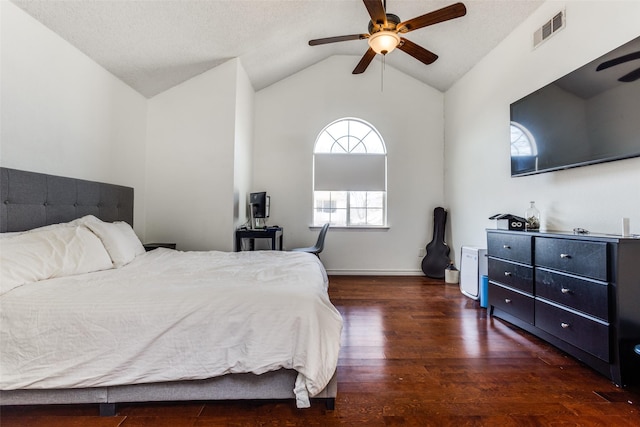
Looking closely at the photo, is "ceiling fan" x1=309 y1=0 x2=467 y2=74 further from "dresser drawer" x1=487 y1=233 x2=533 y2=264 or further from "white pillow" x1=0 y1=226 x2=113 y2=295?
"white pillow" x1=0 y1=226 x2=113 y2=295

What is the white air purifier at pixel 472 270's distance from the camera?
11.4ft

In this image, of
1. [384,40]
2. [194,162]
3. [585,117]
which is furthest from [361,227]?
[585,117]

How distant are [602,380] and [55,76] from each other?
14.2 ft

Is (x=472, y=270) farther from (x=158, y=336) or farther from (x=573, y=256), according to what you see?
(x=158, y=336)

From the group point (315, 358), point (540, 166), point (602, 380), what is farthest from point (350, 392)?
point (540, 166)

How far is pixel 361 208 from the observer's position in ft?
16.6

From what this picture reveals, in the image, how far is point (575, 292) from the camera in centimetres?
200

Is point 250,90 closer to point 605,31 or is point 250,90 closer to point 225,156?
point 225,156

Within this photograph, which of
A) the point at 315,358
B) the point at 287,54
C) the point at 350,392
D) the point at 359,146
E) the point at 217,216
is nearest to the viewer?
the point at 315,358

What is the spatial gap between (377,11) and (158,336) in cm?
265

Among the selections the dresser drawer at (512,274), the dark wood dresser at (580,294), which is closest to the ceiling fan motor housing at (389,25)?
the dark wood dresser at (580,294)

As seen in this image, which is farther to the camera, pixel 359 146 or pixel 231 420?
pixel 359 146

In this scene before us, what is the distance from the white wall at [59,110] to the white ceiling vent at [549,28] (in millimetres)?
4226

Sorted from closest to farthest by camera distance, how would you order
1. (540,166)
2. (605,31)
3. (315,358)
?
(315,358) → (605,31) → (540,166)
